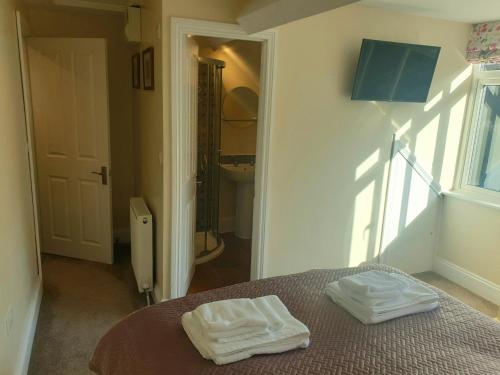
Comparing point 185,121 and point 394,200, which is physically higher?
point 185,121

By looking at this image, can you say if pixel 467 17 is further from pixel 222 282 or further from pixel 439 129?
pixel 222 282

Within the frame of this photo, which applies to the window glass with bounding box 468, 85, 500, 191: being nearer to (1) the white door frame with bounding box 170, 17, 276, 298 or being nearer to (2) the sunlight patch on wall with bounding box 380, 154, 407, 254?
(2) the sunlight patch on wall with bounding box 380, 154, 407, 254

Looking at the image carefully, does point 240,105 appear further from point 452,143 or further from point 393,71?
point 452,143

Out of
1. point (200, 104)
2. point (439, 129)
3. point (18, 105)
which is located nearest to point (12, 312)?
point (18, 105)

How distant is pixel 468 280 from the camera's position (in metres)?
3.53

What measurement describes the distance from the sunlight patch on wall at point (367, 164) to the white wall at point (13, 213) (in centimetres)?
241

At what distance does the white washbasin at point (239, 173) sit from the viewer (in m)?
4.30

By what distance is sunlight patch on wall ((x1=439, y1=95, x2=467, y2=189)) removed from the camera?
352 cm

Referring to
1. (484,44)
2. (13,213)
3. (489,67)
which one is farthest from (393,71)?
(13,213)

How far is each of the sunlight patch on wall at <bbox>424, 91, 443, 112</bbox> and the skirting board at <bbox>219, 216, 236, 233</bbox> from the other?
2424mm

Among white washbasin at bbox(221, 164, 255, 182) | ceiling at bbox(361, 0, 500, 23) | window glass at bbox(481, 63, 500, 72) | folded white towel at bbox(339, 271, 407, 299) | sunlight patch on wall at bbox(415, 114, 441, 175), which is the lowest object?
folded white towel at bbox(339, 271, 407, 299)

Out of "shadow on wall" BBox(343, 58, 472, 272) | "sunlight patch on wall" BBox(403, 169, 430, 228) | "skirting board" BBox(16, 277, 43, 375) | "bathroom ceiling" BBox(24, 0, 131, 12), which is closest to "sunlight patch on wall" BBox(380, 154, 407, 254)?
"shadow on wall" BBox(343, 58, 472, 272)

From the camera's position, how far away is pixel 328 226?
3223mm

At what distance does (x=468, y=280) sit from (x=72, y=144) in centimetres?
372
